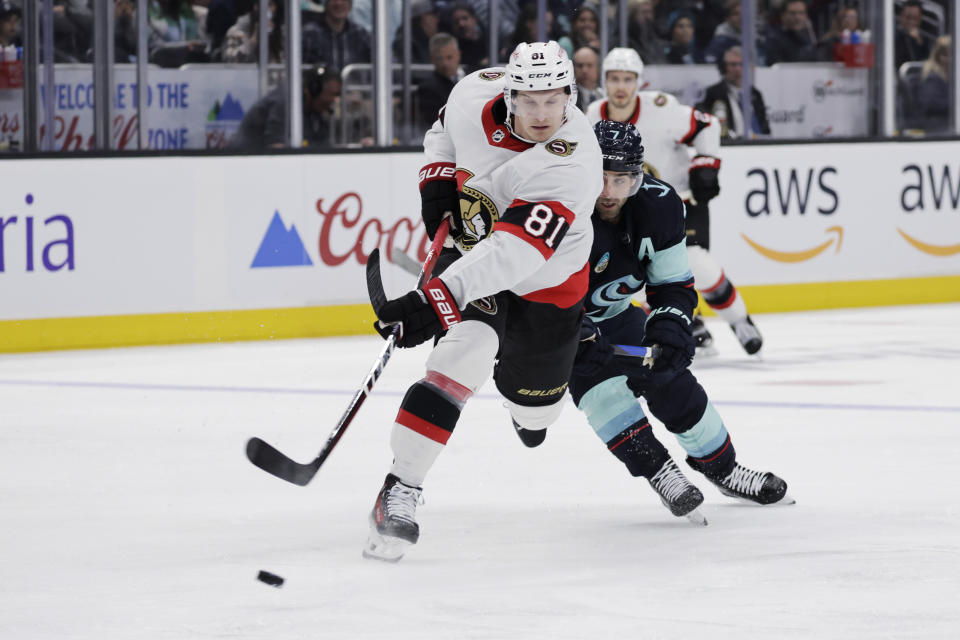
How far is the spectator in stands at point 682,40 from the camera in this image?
926 cm

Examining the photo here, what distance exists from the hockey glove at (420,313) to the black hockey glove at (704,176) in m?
3.95

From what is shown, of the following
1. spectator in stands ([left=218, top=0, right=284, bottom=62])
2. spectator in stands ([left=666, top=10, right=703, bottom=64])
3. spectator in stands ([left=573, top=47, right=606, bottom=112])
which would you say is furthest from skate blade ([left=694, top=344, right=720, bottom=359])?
spectator in stands ([left=666, top=10, right=703, bottom=64])

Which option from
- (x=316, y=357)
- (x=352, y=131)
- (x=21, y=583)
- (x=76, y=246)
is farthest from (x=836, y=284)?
(x=21, y=583)

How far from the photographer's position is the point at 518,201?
11.1 ft

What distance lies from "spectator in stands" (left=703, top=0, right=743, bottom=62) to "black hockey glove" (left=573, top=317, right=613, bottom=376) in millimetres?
5864

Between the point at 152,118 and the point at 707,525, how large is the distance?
4.63m

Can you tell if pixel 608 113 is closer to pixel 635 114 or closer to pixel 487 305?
pixel 635 114

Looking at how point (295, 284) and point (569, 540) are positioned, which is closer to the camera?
point (569, 540)

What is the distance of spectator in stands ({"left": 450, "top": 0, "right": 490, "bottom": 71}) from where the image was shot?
8.58 m

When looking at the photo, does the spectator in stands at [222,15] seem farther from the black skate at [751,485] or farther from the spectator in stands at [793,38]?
the black skate at [751,485]

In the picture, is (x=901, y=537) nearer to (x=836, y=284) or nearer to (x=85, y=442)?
(x=85, y=442)

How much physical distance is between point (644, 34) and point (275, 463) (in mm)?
6091

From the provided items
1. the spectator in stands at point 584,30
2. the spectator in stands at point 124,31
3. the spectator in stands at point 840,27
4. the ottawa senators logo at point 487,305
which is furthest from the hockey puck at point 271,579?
the spectator in stands at point 840,27

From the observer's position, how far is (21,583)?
3217mm
